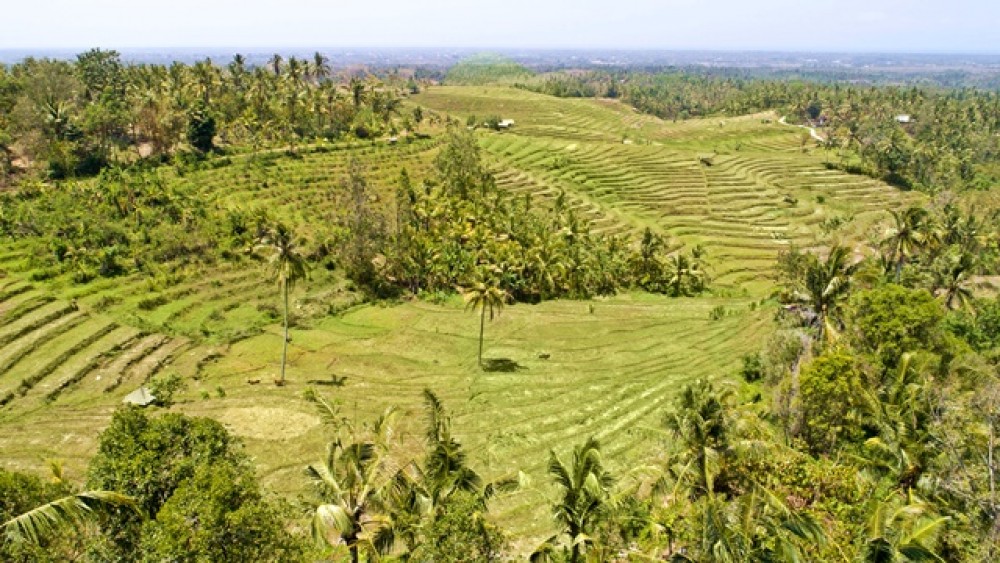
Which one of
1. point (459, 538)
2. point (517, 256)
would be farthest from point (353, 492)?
point (517, 256)

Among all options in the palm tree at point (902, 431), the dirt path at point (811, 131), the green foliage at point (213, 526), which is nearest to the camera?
the green foliage at point (213, 526)

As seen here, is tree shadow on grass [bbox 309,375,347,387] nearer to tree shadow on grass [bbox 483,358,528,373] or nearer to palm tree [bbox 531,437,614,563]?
tree shadow on grass [bbox 483,358,528,373]

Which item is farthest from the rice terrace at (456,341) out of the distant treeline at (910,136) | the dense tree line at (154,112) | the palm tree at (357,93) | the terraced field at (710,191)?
the palm tree at (357,93)

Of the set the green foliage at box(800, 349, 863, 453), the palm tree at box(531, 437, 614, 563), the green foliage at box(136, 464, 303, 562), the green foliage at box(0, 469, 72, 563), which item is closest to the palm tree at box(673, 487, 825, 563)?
the palm tree at box(531, 437, 614, 563)

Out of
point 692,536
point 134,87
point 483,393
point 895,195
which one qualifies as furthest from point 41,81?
point 895,195

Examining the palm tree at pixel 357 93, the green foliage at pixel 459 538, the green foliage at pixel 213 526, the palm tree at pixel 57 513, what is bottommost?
the green foliage at pixel 459 538

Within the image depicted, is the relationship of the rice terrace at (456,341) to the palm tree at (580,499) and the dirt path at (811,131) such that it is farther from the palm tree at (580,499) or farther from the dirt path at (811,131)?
the dirt path at (811,131)
